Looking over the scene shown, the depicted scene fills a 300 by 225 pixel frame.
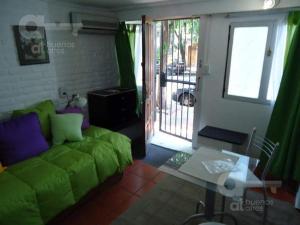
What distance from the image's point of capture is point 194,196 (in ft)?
7.47

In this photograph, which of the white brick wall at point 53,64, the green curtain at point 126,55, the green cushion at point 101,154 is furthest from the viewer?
the green curtain at point 126,55

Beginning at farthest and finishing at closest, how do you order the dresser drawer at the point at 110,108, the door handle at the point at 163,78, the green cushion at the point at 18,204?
1. the door handle at the point at 163,78
2. the dresser drawer at the point at 110,108
3. the green cushion at the point at 18,204

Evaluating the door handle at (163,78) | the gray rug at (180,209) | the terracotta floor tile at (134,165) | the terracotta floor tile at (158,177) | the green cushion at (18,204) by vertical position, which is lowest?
the gray rug at (180,209)

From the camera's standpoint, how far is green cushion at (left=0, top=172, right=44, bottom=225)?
1.47 meters

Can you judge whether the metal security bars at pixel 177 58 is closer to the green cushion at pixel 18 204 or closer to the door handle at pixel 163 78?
the door handle at pixel 163 78

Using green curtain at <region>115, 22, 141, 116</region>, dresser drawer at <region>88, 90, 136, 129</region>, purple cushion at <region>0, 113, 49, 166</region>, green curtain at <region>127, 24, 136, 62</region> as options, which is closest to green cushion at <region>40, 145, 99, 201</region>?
purple cushion at <region>0, 113, 49, 166</region>

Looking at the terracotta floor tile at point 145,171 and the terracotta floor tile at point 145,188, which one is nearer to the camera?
the terracotta floor tile at point 145,188

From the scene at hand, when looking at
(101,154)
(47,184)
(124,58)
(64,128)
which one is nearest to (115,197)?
(101,154)

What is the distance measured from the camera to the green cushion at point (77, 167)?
6.24 ft

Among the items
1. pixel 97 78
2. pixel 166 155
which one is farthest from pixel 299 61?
pixel 97 78

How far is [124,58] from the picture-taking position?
11.5 feet

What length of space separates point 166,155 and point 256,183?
1.51 meters

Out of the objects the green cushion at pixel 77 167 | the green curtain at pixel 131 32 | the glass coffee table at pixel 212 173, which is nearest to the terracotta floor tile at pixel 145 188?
the green cushion at pixel 77 167

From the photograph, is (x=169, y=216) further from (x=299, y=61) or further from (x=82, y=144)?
(x=299, y=61)
